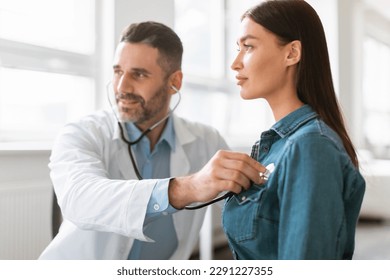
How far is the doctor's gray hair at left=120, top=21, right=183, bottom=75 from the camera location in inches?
37.9

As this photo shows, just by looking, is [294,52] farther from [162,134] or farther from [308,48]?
[162,134]

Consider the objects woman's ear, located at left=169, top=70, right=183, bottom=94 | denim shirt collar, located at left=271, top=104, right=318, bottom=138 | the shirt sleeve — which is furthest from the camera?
woman's ear, located at left=169, top=70, right=183, bottom=94

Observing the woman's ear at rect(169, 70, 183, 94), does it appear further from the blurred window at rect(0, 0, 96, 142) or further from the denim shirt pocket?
the denim shirt pocket

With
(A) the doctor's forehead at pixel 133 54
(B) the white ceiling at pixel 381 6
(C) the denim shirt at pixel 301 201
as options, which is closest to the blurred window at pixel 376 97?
(B) the white ceiling at pixel 381 6

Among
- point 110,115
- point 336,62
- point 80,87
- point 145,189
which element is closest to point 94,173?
point 145,189

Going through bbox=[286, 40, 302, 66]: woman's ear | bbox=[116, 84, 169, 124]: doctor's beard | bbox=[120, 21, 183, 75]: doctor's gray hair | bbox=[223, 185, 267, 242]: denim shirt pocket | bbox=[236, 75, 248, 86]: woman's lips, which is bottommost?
bbox=[223, 185, 267, 242]: denim shirt pocket

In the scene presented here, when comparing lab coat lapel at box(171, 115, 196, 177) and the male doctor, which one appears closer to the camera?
the male doctor

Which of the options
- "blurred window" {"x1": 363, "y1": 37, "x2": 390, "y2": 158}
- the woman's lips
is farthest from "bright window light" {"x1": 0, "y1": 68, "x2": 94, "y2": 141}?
"blurred window" {"x1": 363, "y1": 37, "x2": 390, "y2": 158}

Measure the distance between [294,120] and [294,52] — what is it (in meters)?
0.11

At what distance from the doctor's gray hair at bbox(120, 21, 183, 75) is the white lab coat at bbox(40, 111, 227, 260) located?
155 mm

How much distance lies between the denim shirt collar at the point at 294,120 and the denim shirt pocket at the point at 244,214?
97 mm

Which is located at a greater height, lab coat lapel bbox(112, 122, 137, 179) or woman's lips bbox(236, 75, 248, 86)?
woman's lips bbox(236, 75, 248, 86)
